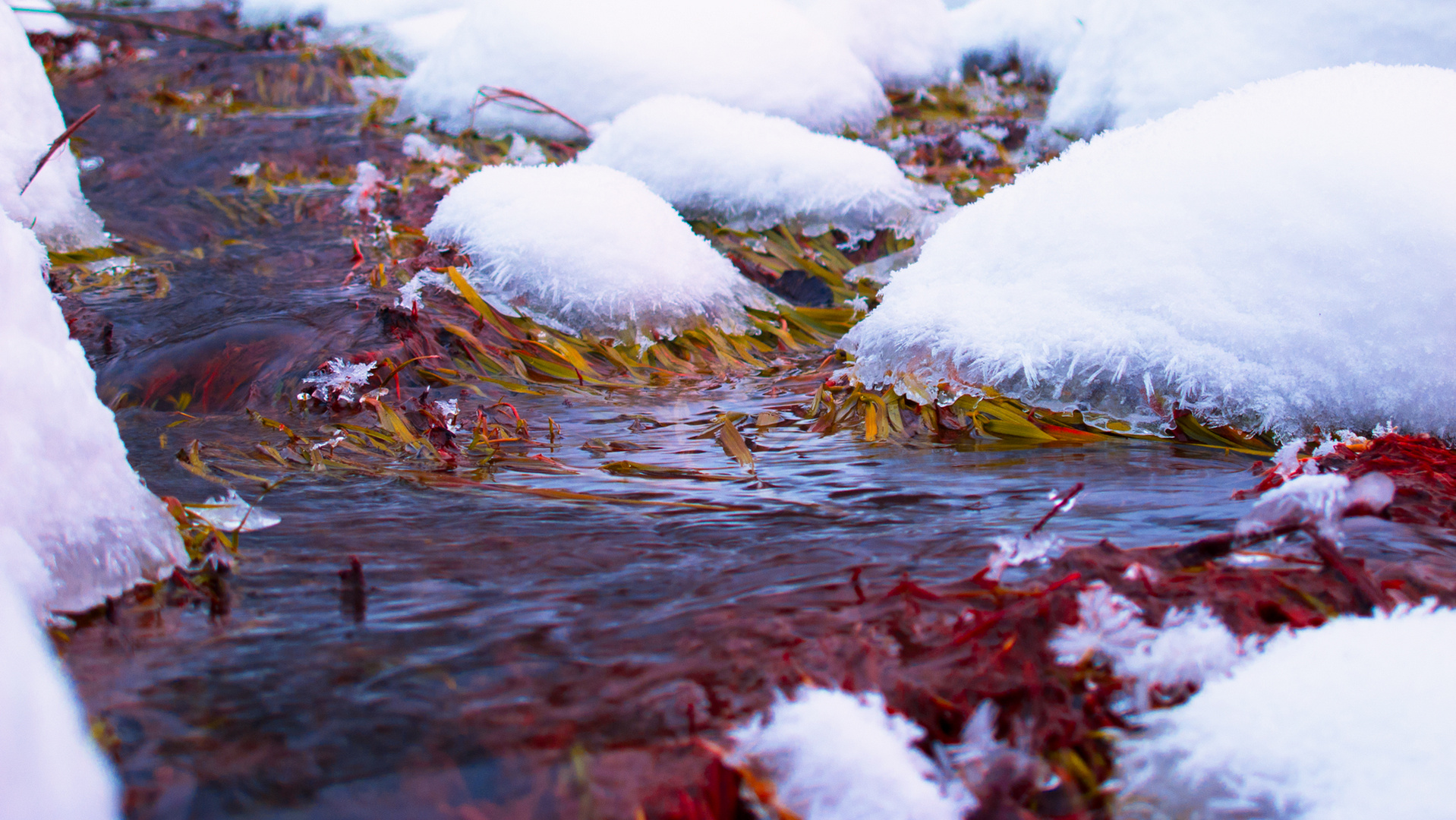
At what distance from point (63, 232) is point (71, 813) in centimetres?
344

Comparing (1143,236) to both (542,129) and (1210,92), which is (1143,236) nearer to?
(1210,92)

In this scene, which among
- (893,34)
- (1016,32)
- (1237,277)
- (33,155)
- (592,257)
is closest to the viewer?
Result: (1237,277)

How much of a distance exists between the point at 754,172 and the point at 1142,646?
10.2 ft

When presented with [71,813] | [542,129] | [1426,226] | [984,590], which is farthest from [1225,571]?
[542,129]

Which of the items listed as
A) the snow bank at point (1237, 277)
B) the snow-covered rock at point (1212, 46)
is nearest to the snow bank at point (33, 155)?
the snow bank at point (1237, 277)

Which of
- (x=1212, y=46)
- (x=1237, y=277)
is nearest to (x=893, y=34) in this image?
(x=1212, y=46)

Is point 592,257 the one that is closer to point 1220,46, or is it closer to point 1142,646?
point 1142,646

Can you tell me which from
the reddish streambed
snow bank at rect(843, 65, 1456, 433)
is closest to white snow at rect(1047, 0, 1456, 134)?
snow bank at rect(843, 65, 1456, 433)

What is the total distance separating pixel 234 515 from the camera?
63.8 inches

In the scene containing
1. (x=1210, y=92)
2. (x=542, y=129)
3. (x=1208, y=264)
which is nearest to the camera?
(x=1208, y=264)

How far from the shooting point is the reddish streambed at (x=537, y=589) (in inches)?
39.6

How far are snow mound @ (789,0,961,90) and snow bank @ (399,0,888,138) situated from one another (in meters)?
1.55

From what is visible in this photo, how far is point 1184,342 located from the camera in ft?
7.09

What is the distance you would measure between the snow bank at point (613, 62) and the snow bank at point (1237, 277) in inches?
120
